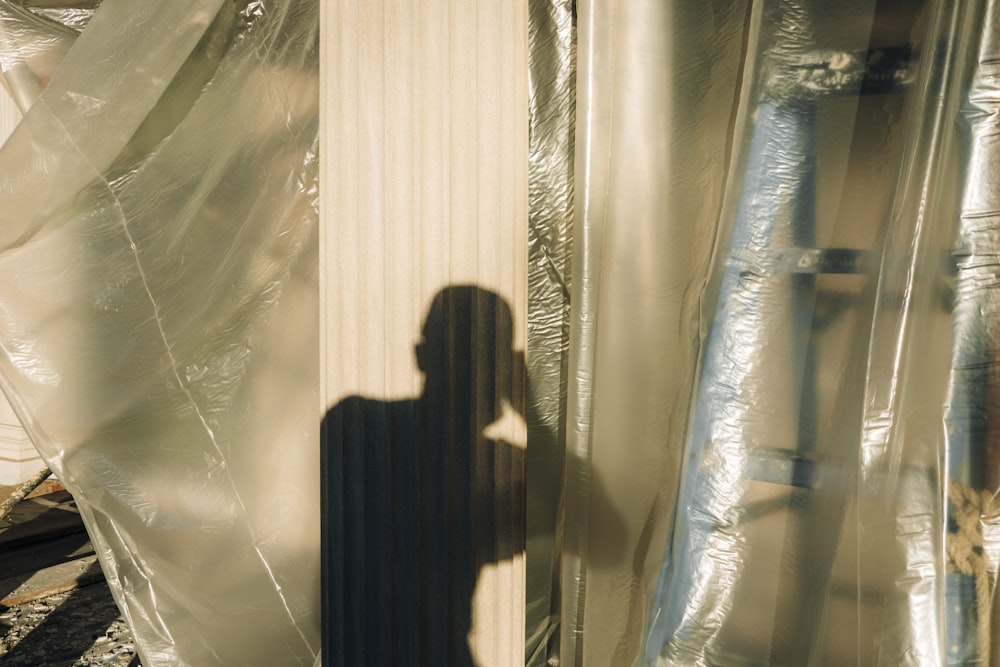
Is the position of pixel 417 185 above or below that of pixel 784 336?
above

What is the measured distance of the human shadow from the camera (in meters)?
1.65

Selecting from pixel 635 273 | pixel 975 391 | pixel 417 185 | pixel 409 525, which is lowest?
pixel 409 525

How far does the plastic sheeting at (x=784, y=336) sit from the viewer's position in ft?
3.99

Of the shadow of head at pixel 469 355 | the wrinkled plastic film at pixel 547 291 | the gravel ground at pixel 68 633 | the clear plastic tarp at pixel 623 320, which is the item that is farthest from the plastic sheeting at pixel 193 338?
the gravel ground at pixel 68 633

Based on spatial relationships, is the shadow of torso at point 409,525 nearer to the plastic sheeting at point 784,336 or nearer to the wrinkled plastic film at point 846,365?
the plastic sheeting at point 784,336

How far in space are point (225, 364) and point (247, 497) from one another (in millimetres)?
341

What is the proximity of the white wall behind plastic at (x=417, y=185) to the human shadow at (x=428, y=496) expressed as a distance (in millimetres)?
35

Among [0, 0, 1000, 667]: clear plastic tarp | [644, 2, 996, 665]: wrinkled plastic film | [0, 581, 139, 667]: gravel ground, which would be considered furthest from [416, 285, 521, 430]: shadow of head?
[0, 581, 139, 667]: gravel ground

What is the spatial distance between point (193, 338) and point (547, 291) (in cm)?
94

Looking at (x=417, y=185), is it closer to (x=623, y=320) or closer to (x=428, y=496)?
(x=623, y=320)

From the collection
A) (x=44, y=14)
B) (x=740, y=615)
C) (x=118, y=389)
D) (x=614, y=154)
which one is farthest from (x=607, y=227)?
(x=44, y=14)

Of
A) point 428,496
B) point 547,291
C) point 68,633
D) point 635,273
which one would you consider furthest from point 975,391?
point 68,633

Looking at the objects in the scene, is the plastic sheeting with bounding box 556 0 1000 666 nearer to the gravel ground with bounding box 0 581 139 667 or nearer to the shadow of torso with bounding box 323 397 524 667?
the shadow of torso with bounding box 323 397 524 667

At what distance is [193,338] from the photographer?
81.7 inches
